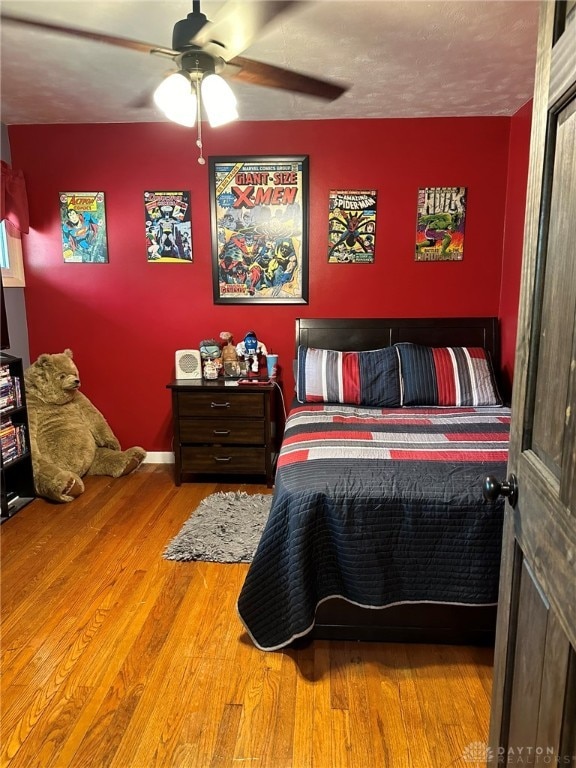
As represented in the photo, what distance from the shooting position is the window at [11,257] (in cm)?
351

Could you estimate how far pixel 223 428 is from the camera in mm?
3391

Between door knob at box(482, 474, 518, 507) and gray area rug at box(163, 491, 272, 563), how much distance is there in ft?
5.56

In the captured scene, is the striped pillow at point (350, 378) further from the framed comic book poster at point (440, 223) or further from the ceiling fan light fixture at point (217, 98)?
the ceiling fan light fixture at point (217, 98)

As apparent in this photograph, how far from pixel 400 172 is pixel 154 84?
5.45 ft

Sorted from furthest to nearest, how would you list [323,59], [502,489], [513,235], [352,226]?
[352,226], [513,235], [323,59], [502,489]

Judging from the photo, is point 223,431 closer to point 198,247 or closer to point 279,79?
point 198,247

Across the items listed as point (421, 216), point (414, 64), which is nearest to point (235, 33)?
point (414, 64)

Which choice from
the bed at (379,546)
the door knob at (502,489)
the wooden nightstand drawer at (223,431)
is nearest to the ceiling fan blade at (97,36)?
the bed at (379,546)

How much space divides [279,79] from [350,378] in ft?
5.54

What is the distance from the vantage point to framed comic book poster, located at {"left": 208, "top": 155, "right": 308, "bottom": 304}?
349 cm

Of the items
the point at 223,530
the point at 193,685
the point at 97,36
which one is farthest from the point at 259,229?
the point at 193,685

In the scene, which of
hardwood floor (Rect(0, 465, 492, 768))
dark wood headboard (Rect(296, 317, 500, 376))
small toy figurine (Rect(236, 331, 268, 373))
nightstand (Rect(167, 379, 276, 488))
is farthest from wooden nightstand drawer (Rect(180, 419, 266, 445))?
hardwood floor (Rect(0, 465, 492, 768))

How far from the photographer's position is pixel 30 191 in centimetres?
361

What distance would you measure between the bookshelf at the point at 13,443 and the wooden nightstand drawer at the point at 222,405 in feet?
3.29
